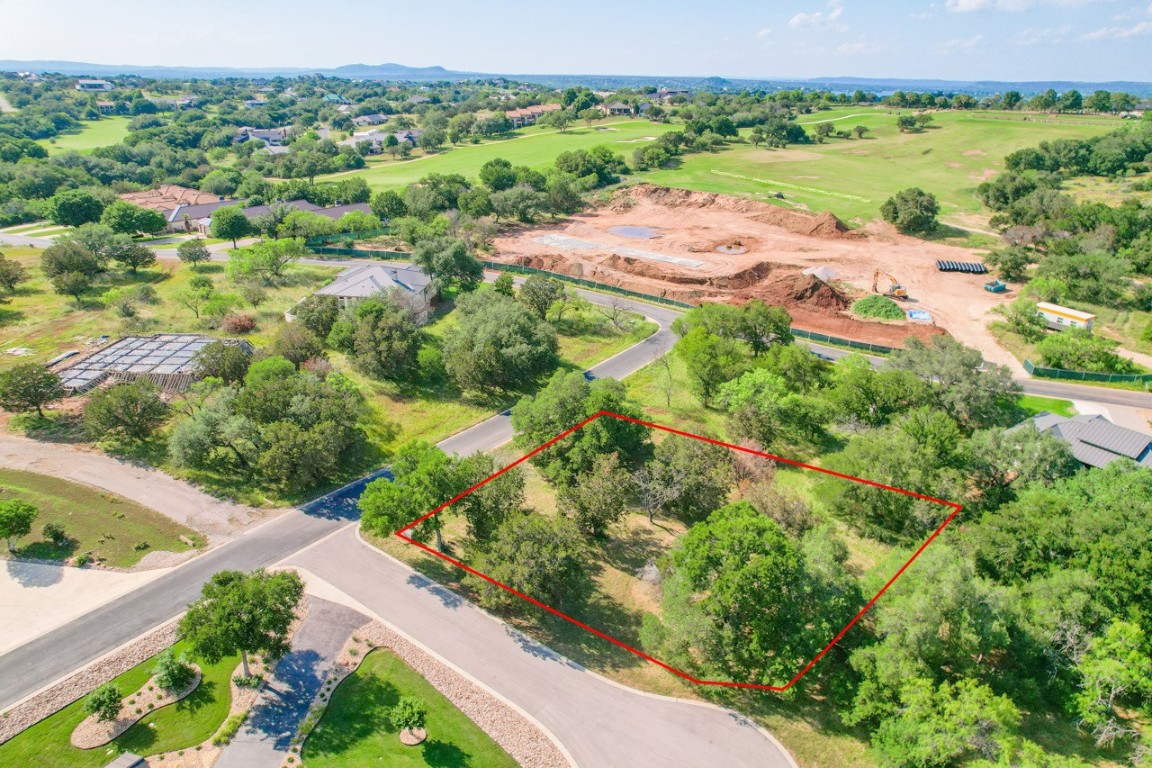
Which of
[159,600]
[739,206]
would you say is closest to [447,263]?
[159,600]

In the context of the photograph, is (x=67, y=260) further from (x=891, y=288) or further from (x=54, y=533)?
(x=891, y=288)

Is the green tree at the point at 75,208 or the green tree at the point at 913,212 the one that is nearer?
the green tree at the point at 75,208

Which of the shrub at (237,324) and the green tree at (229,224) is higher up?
the green tree at (229,224)

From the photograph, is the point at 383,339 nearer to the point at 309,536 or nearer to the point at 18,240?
the point at 309,536

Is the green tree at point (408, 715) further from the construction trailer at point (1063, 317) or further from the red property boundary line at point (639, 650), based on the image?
the construction trailer at point (1063, 317)

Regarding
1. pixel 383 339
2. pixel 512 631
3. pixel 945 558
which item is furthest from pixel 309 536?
pixel 945 558

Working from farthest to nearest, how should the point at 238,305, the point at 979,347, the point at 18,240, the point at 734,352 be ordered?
the point at 18,240 < the point at 238,305 < the point at 979,347 < the point at 734,352

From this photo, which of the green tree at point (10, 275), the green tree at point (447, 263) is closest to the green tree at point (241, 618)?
the green tree at point (447, 263)
